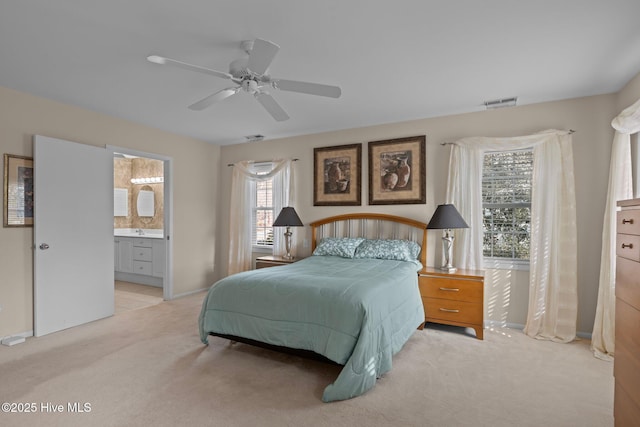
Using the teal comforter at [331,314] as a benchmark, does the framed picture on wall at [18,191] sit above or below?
above

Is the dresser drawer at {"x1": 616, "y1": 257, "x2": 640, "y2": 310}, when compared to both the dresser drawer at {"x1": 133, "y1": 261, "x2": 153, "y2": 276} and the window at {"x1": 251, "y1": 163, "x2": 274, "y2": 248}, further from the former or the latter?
the dresser drawer at {"x1": 133, "y1": 261, "x2": 153, "y2": 276}

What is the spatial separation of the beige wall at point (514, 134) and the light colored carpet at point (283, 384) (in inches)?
21.7

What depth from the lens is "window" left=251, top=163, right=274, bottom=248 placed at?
5574 mm

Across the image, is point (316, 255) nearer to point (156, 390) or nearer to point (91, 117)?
point (156, 390)

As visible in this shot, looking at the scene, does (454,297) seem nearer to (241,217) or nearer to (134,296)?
(241,217)

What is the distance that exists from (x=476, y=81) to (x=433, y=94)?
44 centimetres

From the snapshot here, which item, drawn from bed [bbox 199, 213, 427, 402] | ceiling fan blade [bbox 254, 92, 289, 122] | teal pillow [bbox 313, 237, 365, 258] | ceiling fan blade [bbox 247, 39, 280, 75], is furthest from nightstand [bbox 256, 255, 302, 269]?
ceiling fan blade [bbox 247, 39, 280, 75]

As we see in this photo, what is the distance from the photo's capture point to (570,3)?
2.00 meters

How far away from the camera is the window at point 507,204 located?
3.81m

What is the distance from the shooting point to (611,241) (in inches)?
121

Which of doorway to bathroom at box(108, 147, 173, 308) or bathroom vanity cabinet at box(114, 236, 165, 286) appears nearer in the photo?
doorway to bathroom at box(108, 147, 173, 308)

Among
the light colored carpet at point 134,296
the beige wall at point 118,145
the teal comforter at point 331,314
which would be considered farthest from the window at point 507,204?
the light colored carpet at point 134,296

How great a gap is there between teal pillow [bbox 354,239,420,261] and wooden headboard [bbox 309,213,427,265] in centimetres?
17

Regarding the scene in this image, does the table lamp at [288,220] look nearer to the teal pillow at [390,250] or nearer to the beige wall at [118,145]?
the teal pillow at [390,250]
